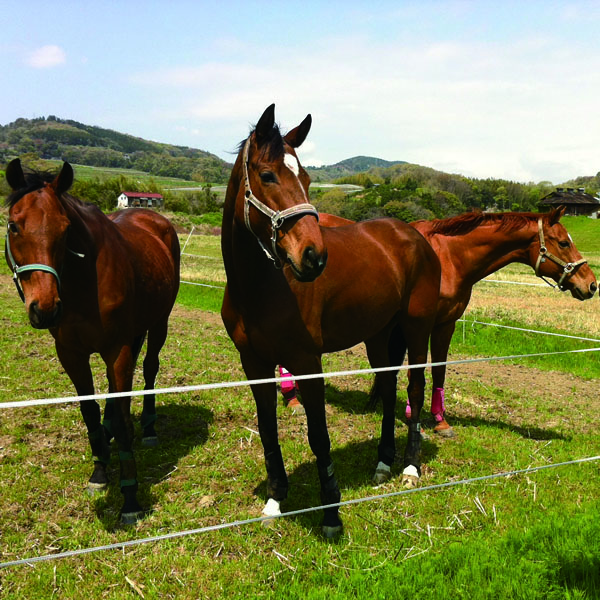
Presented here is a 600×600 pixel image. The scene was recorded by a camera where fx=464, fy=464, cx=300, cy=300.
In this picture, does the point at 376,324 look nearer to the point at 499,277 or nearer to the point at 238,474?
the point at 238,474

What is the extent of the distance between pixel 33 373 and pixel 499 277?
19.8 meters

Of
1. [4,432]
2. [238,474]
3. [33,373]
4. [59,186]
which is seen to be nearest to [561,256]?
[238,474]

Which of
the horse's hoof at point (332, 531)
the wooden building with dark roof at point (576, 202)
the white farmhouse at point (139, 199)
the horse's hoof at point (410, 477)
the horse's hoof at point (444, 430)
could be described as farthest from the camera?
the wooden building with dark roof at point (576, 202)

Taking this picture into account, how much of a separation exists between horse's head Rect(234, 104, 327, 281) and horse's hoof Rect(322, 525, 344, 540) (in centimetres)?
194

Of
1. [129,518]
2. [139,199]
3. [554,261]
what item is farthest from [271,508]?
[139,199]

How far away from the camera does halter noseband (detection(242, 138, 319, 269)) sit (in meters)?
2.61

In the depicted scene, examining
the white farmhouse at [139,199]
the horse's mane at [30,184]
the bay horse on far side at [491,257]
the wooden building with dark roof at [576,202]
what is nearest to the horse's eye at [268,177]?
the horse's mane at [30,184]

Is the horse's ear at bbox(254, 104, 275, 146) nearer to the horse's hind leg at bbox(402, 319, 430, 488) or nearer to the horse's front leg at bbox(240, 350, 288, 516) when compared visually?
the horse's front leg at bbox(240, 350, 288, 516)

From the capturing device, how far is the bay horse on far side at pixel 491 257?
551 cm

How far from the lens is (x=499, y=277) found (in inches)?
843

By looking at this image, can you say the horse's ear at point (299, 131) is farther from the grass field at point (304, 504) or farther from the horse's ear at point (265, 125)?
the grass field at point (304, 504)

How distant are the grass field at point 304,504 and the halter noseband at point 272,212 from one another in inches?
79.8

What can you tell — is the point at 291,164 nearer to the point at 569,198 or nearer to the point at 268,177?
the point at 268,177

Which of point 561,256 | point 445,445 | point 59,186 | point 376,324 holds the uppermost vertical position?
point 59,186
